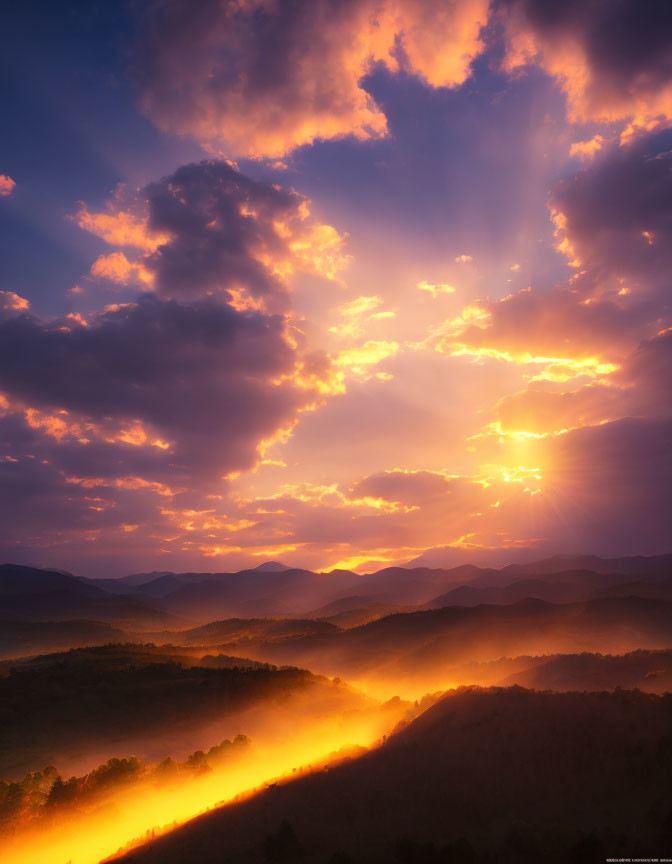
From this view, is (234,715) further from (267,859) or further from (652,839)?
(652,839)

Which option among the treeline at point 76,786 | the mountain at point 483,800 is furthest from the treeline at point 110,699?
the mountain at point 483,800

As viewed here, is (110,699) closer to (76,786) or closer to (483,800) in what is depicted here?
(76,786)

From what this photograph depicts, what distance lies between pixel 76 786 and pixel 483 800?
2305 centimetres

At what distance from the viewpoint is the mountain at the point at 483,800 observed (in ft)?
50.3

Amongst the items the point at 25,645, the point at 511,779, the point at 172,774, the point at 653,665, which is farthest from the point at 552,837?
the point at 25,645

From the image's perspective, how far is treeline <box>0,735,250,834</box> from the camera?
26.1 m

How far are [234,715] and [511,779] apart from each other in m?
33.6

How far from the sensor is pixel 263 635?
408ft

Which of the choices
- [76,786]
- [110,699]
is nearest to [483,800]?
[76,786]

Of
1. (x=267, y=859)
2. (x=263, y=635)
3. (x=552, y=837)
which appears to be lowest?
(x=263, y=635)

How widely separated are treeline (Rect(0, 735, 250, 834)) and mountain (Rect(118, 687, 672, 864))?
10610mm

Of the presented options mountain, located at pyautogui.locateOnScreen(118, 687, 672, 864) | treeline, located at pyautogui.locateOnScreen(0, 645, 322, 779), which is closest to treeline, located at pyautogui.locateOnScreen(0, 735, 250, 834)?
treeline, located at pyautogui.locateOnScreen(0, 645, 322, 779)

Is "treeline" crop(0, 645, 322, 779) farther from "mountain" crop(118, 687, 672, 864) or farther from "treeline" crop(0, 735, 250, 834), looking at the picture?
"mountain" crop(118, 687, 672, 864)

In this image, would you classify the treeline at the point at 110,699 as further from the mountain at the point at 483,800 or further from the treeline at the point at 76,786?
the mountain at the point at 483,800
